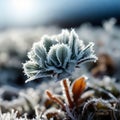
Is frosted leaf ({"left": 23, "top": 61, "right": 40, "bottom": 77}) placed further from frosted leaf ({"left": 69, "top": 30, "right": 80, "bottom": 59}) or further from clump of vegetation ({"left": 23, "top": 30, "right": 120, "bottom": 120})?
frosted leaf ({"left": 69, "top": 30, "right": 80, "bottom": 59})

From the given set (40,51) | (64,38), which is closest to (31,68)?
(40,51)

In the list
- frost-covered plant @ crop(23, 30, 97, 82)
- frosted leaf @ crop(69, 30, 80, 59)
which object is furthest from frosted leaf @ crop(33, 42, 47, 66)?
frosted leaf @ crop(69, 30, 80, 59)

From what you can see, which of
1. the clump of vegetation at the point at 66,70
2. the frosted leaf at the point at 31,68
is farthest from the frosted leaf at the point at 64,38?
the frosted leaf at the point at 31,68

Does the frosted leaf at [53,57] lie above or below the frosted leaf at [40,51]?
below

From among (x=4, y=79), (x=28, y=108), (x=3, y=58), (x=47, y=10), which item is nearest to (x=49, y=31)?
(x=3, y=58)

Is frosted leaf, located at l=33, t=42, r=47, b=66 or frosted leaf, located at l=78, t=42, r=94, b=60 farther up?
frosted leaf, located at l=33, t=42, r=47, b=66

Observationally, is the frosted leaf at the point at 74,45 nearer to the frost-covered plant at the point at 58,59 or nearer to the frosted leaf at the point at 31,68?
the frost-covered plant at the point at 58,59

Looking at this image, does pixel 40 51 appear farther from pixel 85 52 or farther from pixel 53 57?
pixel 85 52
